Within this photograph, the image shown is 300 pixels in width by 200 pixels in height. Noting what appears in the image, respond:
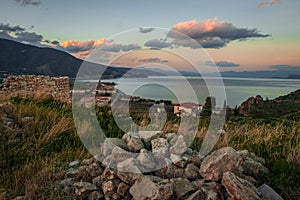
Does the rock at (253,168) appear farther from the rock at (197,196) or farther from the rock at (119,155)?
the rock at (119,155)

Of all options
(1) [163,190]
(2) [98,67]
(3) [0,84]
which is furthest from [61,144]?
(3) [0,84]

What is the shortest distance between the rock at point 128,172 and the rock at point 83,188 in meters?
0.44

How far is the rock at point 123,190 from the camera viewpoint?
155 inches

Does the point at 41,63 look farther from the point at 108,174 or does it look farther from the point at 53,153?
the point at 108,174

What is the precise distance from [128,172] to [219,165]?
1299mm

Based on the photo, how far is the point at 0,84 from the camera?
16531 millimetres

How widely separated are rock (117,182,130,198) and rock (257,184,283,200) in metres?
1.84

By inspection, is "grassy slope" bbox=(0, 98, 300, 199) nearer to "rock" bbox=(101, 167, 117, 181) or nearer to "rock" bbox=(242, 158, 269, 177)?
"rock" bbox=(242, 158, 269, 177)

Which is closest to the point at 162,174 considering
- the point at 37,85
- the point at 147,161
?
the point at 147,161

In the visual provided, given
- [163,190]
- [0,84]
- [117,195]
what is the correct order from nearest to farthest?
[163,190] → [117,195] → [0,84]

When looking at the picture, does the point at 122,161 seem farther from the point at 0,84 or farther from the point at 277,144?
the point at 0,84

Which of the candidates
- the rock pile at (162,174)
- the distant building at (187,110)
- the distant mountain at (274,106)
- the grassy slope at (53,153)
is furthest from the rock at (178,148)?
the distant mountain at (274,106)

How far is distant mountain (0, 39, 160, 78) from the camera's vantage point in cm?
797

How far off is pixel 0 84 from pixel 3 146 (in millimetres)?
12315
